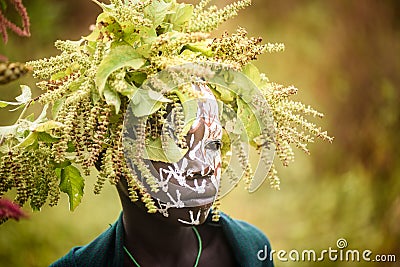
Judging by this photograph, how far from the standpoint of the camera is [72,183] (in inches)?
49.8

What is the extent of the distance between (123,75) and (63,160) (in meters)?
0.19

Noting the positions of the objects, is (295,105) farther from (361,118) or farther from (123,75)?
(361,118)

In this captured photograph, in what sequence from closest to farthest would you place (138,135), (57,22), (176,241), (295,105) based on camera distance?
(138,135)
(295,105)
(176,241)
(57,22)

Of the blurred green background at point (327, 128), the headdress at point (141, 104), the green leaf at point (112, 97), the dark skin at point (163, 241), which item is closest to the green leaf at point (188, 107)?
the headdress at point (141, 104)

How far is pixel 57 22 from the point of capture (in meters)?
3.23

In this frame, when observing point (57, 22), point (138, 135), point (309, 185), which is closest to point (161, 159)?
point (138, 135)

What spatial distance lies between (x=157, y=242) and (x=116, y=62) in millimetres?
A: 477

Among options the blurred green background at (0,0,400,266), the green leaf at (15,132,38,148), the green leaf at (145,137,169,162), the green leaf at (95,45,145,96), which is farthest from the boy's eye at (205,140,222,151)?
the blurred green background at (0,0,400,266)

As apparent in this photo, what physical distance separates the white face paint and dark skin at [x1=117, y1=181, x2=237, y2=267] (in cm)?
11

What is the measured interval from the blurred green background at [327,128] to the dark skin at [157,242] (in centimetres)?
186

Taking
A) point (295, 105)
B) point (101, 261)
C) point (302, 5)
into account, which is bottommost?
point (101, 261)

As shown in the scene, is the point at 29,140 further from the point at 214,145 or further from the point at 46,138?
the point at 214,145
